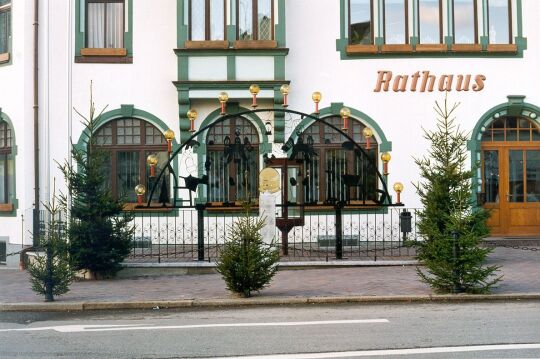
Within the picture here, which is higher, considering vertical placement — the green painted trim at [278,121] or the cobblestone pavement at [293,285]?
the green painted trim at [278,121]

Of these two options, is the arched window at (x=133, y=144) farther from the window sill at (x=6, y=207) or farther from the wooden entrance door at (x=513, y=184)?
the wooden entrance door at (x=513, y=184)

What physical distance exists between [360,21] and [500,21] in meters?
3.54

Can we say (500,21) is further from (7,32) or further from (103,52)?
(7,32)

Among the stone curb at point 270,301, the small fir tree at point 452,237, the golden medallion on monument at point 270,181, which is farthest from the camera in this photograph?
the golden medallion on monument at point 270,181

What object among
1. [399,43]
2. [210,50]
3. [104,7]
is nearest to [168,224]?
[210,50]

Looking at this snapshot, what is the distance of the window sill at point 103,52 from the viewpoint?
20.7 m

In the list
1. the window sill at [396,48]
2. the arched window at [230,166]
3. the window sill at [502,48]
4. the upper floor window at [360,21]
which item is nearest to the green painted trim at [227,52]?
the arched window at [230,166]

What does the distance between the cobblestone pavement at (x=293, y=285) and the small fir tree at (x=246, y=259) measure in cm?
32

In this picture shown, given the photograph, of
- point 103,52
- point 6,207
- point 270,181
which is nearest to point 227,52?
point 103,52

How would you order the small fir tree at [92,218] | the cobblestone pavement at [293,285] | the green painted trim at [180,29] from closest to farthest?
1. the cobblestone pavement at [293,285]
2. the small fir tree at [92,218]
3. the green painted trim at [180,29]

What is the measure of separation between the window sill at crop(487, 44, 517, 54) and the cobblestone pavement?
590 centimetres

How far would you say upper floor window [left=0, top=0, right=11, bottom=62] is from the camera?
21.3 meters

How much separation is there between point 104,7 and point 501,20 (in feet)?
33.0

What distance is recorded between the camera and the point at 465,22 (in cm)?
2108
